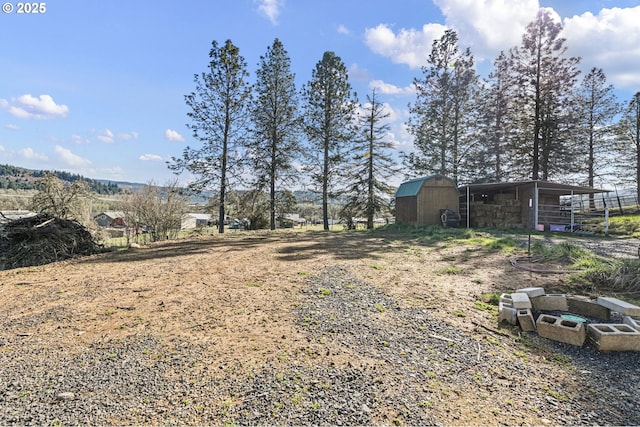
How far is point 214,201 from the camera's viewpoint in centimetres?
1609

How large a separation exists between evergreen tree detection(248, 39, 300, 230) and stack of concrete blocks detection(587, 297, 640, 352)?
15.8m

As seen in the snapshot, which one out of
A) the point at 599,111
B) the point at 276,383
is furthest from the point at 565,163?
the point at 276,383

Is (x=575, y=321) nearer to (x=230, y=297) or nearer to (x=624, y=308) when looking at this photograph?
(x=624, y=308)

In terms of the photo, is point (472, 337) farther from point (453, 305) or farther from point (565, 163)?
point (565, 163)

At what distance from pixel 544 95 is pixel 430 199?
1011 centimetres

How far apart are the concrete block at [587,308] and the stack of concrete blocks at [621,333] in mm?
260

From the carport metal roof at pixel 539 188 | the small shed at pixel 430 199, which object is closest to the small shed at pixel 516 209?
the carport metal roof at pixel 539 188

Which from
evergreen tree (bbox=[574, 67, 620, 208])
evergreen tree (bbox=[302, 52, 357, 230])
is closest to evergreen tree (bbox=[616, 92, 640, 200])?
evergreen tree (bbox=[574, 67, 620, 208])

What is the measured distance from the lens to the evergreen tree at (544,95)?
1780cm

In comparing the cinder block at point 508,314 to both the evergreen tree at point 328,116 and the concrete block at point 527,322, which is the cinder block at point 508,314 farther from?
the evergreen tree at point 328,116

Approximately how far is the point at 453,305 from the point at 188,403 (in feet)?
11.3

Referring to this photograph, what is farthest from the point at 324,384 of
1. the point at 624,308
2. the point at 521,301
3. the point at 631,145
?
the point at 631,145

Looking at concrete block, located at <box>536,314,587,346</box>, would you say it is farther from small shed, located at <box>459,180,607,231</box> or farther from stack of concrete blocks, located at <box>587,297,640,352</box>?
small shed, located at <box>459,180,607,231</box>

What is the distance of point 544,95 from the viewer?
59.9ft
